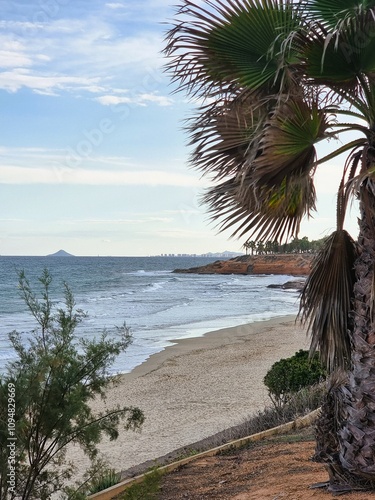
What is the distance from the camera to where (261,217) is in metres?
5.15

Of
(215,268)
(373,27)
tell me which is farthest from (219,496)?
(215,268)

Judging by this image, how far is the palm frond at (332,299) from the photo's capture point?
14.9ft

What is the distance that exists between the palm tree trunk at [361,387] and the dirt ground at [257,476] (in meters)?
0.16

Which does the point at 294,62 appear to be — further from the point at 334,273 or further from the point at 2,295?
the point at 2,295

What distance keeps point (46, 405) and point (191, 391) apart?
9.55m

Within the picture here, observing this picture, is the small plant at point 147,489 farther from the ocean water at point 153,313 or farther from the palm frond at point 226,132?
the ocean water at point 153,313

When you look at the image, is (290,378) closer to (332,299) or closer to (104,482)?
(104,482)

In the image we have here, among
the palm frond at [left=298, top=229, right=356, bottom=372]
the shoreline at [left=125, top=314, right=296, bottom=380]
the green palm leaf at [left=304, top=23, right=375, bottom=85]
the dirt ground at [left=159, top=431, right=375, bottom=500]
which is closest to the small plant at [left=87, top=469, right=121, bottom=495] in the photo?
the dirt ground at [left=159, top=431, right=375, bottom=500]

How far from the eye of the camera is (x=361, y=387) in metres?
4.34

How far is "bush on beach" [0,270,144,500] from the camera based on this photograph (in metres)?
4.65

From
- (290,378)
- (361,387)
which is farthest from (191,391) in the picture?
(361,387)

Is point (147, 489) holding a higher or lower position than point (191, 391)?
higher

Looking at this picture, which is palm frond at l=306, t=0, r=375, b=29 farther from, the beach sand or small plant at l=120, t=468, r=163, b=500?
the beach sand

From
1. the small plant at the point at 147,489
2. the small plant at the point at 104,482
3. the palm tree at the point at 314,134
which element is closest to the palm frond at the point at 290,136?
the palm tree at the point at 314,134
